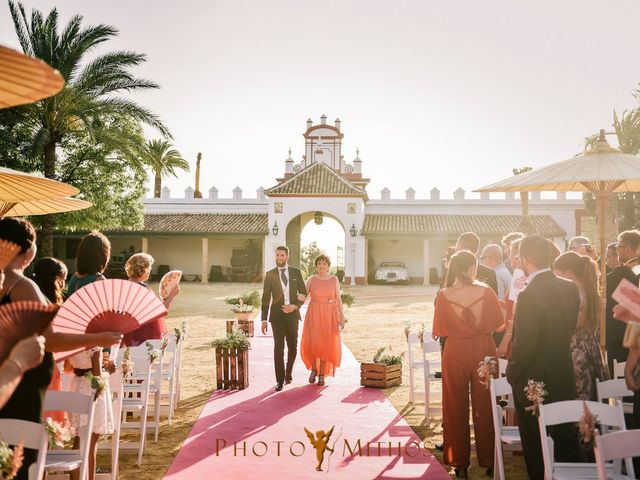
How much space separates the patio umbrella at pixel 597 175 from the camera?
5488 mm

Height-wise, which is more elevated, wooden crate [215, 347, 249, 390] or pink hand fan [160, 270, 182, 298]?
pink hand fan [160, 270, 182, 298]

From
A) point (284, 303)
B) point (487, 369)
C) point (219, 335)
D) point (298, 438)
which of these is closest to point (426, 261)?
point (219, 335)

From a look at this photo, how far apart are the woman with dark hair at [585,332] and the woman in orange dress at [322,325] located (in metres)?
4.22

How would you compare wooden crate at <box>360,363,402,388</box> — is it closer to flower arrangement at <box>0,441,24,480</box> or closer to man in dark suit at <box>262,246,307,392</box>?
man in dark suit at <box>262,246,307,392</box>

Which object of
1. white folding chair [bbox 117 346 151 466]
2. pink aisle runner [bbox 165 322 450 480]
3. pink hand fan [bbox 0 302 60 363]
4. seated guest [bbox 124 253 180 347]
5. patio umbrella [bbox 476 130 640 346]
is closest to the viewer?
pink hand fan [bbox 0 302 60 363]

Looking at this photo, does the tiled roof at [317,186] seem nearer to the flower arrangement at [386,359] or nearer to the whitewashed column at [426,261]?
the whitewashed column at [426,261]

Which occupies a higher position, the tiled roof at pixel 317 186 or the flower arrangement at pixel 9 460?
the tiled roof at pixel 317 186

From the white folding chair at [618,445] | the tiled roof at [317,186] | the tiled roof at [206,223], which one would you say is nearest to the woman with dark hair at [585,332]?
the white folding chair at [618,445]

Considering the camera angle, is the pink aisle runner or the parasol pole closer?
the pink aisle runner

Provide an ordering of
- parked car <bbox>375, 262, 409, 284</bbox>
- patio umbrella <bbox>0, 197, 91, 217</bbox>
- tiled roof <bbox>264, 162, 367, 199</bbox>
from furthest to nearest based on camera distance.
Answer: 1. tiled roof <bbox>264, 162, 367, 199</bbox>
2. parked car <bbox>375, 262, 409, 284</bbox>
3. patio umbrella <bbox>0, 197, 91, 217</bbox>

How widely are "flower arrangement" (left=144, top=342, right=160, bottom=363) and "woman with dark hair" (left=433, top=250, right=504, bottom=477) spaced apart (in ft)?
8.97

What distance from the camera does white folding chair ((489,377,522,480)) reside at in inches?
172

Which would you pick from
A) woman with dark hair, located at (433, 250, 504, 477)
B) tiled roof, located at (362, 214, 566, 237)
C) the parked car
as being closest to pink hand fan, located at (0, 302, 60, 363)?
woman with dark hair, located at (433, 250, 504, 477)

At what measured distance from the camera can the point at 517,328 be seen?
4.51 meters
